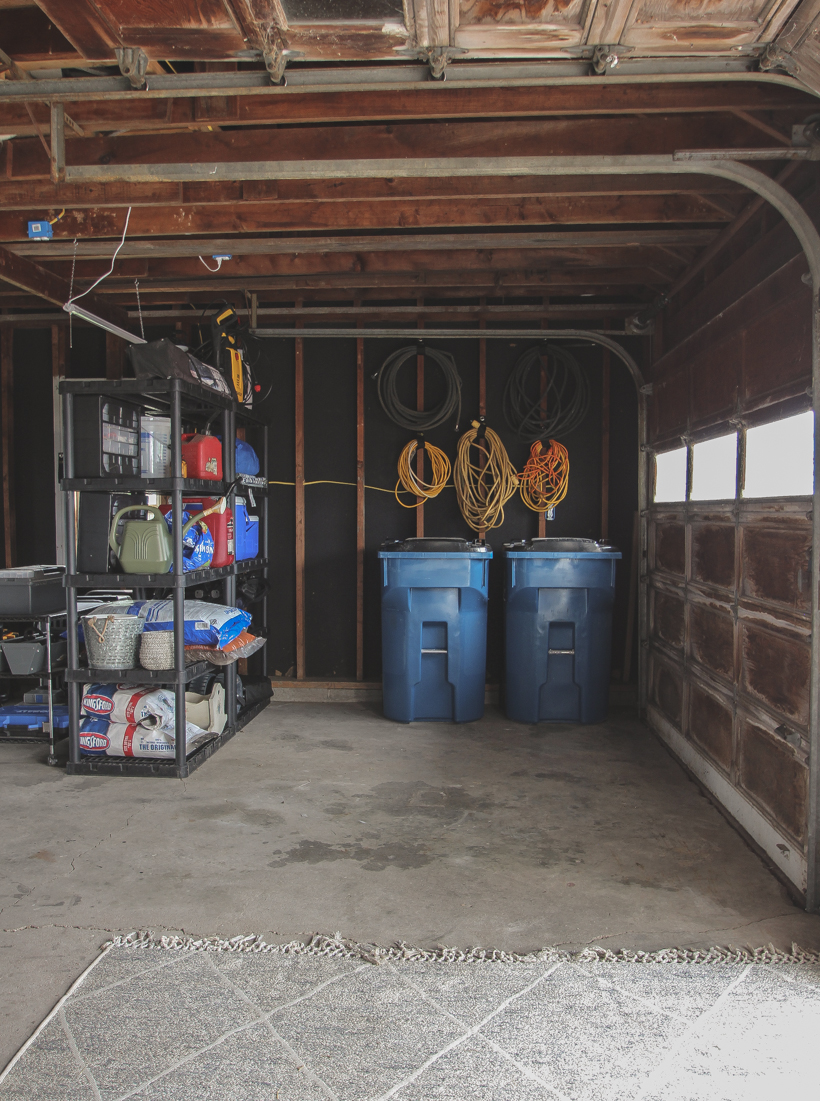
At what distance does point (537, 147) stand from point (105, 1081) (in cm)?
318

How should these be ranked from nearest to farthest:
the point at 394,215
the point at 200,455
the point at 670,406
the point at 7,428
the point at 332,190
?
the point at 332,190, the point at 394,215, the point at 200,455, the point at 670,406, the point at 7,428

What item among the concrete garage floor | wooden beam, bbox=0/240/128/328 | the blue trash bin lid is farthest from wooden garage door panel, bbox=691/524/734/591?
wooden beam, bbox=0/240/128/328

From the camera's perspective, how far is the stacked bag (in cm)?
359

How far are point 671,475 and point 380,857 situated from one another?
8.82 feet

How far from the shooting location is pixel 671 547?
4051 mm

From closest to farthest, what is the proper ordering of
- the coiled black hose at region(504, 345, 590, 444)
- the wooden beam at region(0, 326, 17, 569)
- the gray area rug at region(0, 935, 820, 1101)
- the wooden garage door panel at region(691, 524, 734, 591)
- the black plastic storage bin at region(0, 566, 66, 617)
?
the gray area rug at region(0, 935, 820, 1101) < the wooden garage door panel at region(691, 524, 734, 591) < the black plastic storage bin at region(0, 566, 66, 617) < the coiled black hose at region(504, 345, 590, 444) < the wooden beam at region(0, 326, 17, 569)

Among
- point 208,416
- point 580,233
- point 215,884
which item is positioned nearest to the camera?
point 215,884

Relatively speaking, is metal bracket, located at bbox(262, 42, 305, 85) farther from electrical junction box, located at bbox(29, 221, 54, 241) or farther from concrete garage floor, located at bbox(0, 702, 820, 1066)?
concrete garage floor, located at bbox(0, 702, 820, 1066)

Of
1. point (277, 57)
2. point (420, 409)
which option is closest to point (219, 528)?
point (420, 409)

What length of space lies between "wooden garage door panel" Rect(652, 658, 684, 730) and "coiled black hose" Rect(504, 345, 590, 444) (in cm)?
168

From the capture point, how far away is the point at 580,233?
141 inches

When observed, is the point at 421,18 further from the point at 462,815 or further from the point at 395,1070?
the point at 462,815

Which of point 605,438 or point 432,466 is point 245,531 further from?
point 605,438

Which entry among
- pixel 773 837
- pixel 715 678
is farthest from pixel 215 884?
pixel 715 678
